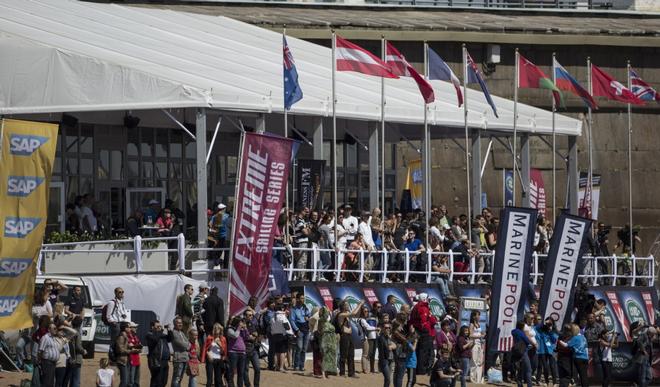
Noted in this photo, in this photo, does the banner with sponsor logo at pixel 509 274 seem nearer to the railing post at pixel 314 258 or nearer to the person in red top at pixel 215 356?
the railing post at pixel 314 258

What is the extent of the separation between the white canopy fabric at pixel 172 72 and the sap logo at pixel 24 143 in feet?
27.8

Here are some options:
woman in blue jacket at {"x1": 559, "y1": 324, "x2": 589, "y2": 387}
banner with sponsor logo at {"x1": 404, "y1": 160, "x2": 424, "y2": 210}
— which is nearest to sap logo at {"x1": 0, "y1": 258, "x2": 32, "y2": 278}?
woman in blue jacket at {"x1": 559, "y1": 324, "x2": 589, "y2": 387}

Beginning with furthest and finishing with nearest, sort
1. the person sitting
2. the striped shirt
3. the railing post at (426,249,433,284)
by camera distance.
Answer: the railing post at (426,249,433,284) < the person sitting < the striped shirt

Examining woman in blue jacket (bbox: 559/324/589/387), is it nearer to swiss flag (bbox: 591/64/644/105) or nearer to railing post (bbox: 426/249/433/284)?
railing post (bbox: 426/249/433/284)

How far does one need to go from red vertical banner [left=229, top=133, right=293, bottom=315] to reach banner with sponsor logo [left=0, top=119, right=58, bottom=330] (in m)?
6.45

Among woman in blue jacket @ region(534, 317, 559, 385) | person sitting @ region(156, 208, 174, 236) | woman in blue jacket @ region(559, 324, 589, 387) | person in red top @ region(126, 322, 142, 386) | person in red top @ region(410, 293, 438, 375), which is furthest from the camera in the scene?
person sitting @ region(156, 208, 174, 236)

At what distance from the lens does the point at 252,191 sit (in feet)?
120

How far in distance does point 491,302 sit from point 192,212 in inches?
403

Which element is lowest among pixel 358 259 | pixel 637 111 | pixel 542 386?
pixel 542 386

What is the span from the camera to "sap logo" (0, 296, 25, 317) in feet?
95.4

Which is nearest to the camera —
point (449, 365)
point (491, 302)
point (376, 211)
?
point (449, 365)

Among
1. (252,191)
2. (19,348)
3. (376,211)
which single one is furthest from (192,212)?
(19,348)

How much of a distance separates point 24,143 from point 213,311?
6.86m

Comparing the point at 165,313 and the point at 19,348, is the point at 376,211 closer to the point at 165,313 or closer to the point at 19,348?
the point at 165,313
